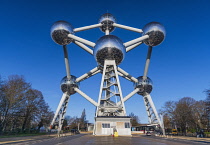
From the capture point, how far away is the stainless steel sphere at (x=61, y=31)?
32688 mm

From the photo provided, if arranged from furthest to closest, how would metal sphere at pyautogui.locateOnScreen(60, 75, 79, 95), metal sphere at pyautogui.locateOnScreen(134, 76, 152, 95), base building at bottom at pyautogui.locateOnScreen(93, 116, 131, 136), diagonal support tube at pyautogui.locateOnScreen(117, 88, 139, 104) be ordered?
metal sphere at pyautogui.locateOnScreen(134, 76, 152, 95)
metal sphere at pyautogui.locateOnScreen(60, 75, 79, 95)
diagonal support tube at pyautogui.locateOnScreen(117, 88, 139, 104)
base building at bottom at pyautogui.locateOnScreen(93, 116, 131, 136)

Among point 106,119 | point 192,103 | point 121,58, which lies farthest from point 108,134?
point 192,103

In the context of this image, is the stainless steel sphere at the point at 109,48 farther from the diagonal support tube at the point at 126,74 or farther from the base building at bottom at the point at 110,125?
the base building at bottom at the point at 110,125

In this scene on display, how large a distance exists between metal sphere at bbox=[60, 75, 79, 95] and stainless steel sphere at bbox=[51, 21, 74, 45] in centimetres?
794

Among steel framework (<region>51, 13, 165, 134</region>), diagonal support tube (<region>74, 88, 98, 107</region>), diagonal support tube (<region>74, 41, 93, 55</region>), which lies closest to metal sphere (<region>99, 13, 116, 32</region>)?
steel framework (<region>51, 13, 165, 134</region>)

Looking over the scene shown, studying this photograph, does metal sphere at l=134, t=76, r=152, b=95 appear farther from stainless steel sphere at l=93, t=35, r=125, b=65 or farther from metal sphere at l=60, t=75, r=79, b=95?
metal sphere at l=60, t=75, r=79, b=95

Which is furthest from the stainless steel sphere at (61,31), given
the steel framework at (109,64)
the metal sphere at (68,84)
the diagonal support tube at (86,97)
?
the diagonal support tube at (86,97)

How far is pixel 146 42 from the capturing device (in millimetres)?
34281

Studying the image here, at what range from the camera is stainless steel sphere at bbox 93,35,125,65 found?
28.2 metres

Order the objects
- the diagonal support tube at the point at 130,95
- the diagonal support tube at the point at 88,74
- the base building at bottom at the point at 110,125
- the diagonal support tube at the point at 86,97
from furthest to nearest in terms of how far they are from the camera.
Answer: the diagonal support tube at the point at 88,74, the diagonal support tube at the point at 130,95, the diagonal support tube at the point at 86,97, the base building at bottom at the point at 110,125

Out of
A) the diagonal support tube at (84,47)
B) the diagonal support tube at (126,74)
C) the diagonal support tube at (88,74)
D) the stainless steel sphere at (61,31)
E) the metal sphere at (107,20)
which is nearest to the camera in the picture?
the stainless steel sphere at (61,31)

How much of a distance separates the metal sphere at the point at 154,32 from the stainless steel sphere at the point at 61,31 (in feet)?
45.5

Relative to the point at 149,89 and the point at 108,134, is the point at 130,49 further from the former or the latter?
the point at 108,134

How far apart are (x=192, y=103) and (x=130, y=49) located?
20592mm
